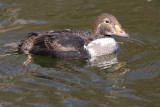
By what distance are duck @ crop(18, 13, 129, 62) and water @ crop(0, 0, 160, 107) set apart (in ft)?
0.61

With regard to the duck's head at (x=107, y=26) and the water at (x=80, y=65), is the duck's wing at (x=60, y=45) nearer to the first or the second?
the water at (x=80, y=65)

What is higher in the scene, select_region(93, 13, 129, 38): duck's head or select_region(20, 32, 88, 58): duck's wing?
select_region(93, 13, 129, 38): duck's head

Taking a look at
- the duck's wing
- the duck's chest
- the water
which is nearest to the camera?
the water

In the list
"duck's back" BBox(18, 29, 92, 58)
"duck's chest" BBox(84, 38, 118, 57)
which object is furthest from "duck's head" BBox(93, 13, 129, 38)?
"duck's back" BBox(18, 29, 92, 58)

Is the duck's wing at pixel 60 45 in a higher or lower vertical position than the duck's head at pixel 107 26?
lower

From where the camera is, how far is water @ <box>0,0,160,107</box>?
7.10m

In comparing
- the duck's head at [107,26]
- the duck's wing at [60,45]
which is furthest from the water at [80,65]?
the duck's head at [107,26]

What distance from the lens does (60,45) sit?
9062 millimetres

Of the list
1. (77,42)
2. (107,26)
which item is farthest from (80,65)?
(107,26)

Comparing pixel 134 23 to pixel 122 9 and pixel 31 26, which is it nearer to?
pixel 122 9

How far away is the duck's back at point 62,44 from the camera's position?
9.05 meters

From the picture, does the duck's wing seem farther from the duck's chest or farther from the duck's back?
the duck's chest

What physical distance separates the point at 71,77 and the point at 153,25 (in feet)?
12.7

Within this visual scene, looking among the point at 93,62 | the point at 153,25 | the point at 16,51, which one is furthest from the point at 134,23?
the point at 16,51
